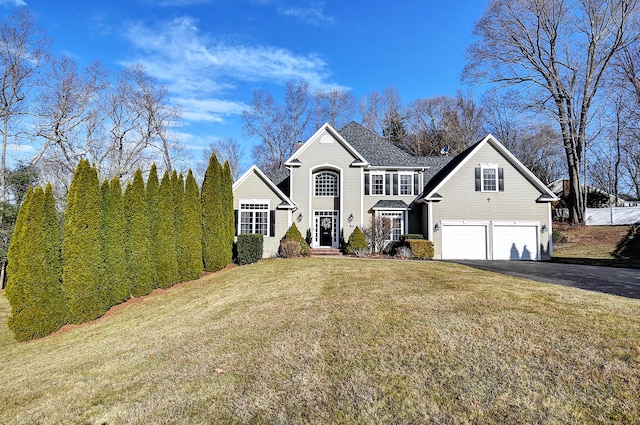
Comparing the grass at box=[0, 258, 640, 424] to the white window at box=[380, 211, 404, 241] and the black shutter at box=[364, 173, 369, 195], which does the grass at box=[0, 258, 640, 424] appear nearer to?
the white window at box=[380, 211, 404, 241]

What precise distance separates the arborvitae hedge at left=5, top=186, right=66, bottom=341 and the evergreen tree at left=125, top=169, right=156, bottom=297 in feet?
7.03

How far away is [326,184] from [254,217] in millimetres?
4620

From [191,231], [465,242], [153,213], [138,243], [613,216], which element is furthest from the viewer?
[613,216]

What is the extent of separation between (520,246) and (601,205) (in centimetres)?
2446

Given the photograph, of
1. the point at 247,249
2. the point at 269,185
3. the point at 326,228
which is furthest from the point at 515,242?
the point at 247,249

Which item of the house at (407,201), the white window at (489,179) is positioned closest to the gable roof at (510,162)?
the house at (407,201)

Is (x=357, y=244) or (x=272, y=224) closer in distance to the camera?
(x=357, y=244)

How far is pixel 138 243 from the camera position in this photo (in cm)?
1039

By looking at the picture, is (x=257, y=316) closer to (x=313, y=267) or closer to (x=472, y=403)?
(x=472, y=403)

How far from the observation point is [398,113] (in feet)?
128

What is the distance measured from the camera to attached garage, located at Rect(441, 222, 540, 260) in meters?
17.1

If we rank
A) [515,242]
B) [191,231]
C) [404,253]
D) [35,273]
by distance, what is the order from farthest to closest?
[515,242] < [404,253] < [191,231] < [35,273]

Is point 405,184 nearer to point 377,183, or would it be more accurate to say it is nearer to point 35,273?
point 377,183

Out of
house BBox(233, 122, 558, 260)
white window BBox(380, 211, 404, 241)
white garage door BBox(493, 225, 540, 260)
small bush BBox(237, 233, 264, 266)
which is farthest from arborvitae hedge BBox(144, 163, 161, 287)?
white garage door BBox(493, 225, 540, 260)
